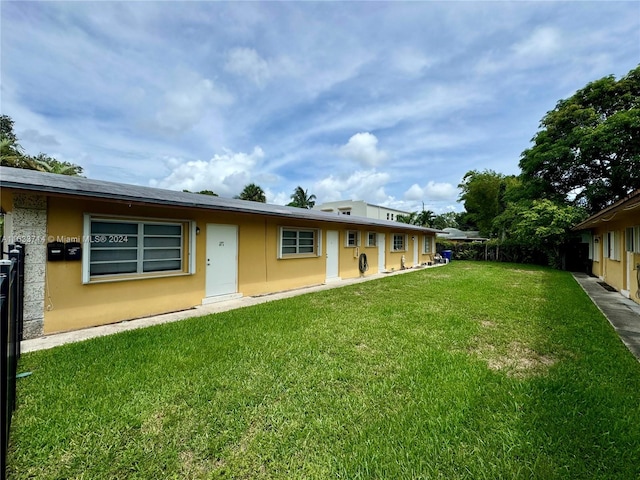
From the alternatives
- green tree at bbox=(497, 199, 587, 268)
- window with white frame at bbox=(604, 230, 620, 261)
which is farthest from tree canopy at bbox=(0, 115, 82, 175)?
green tree at bbox=(497, 199, 587, 268)

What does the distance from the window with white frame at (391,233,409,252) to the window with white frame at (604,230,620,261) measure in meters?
9.03

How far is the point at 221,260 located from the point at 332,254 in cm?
537

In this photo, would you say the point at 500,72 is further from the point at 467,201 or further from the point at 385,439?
the point at 467,201

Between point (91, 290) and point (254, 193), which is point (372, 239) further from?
point (254, 193)

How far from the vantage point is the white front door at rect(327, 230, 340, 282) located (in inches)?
475

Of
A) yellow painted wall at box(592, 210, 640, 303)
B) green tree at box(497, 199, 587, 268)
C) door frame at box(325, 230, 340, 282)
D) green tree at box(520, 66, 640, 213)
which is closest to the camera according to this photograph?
yellow painted wall at box(592, 210, 640, 303)

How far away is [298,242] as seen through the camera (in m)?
10.7

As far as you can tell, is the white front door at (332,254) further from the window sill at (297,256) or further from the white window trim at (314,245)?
the window sill at (297,256)

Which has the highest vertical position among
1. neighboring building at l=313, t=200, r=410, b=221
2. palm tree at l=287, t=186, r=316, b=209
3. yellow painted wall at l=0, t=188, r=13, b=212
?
palm tree at l=287, t=186, r=316, b=209

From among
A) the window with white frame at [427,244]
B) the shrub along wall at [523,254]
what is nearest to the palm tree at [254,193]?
the shrub along wall at [523,254]

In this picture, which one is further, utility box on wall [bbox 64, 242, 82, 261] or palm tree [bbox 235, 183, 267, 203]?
palm tree [bbox 235, 183, 267, 203]

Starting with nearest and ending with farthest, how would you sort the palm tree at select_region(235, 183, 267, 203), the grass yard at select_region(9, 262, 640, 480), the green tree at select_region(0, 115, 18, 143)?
the grass yard at select_region(9, 262, 640, 480), the green tree at select_region(0, 115, 18, 143), the palm tree at select_region(235, 183, 267, 203)

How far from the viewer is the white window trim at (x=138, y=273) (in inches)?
219

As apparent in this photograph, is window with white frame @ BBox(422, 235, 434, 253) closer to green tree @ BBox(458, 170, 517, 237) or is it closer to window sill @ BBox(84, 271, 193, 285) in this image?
window sill @ BBox(84, 271, 193, 285)
